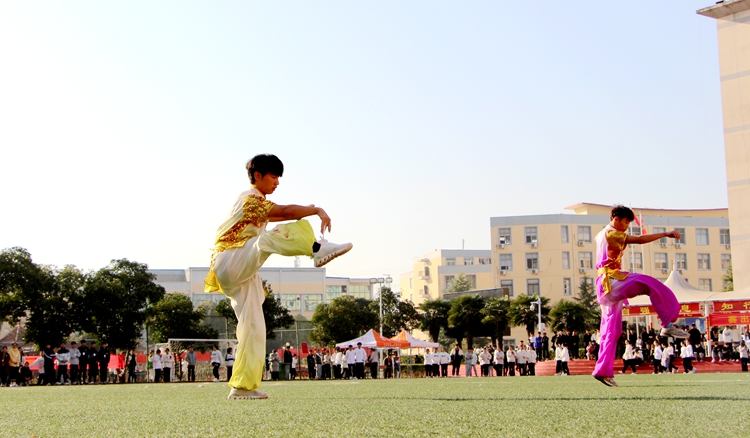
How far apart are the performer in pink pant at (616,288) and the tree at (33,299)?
1269 inches

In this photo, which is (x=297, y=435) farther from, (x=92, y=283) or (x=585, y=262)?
(x=585, y=262)

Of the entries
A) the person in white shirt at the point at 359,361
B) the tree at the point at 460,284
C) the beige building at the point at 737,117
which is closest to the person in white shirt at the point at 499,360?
the person in white shirt at the point at 359,361

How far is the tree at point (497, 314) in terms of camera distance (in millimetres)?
64500

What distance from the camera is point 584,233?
81250 millimetres

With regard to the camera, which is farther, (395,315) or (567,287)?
(567,287)

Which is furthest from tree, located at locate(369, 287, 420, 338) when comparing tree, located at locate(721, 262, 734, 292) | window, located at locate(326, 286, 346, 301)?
window, located at locate(326, 286, 346, 301)

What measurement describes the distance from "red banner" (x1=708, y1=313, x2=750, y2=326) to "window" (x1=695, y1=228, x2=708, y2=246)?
5245cm

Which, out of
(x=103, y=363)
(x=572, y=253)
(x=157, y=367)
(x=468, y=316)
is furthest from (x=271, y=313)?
(x=572, y=253)

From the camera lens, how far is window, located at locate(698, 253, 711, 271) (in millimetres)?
82812

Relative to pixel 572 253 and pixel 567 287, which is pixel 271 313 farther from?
pixel 572 253

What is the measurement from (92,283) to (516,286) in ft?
167

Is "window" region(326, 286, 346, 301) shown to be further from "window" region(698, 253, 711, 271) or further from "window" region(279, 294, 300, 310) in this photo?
"window" region(698, 253, 711, 271)

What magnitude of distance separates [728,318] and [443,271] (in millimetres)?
65531

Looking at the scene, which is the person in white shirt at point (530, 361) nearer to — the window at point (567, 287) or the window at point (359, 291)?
the window at point (567, 287)
